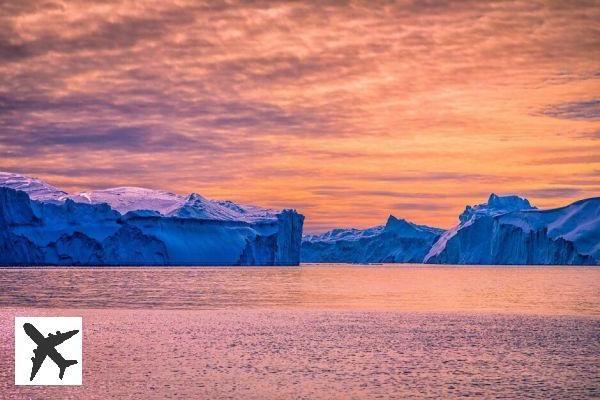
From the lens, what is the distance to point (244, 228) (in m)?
157

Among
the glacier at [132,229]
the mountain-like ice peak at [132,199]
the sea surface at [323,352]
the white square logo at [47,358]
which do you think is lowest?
the sea surface at [323,352]

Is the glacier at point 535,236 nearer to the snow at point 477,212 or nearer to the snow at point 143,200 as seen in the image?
the snow at point 477,212

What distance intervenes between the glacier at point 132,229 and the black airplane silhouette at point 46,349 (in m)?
104

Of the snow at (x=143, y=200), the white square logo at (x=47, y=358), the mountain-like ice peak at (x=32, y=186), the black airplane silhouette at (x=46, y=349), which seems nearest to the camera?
the white square logo at (x=47, y=358)

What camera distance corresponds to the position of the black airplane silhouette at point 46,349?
17875 millimetres

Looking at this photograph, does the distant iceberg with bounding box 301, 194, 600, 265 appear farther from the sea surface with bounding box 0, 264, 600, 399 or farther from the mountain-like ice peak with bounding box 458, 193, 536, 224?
the sea surface with bounding box 0, 264, 600, 399

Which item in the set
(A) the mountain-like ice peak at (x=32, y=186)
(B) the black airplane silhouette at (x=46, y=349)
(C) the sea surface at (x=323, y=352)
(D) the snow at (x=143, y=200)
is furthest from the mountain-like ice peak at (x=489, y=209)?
(B) the black airplane silhouette at (x=46, y=349)

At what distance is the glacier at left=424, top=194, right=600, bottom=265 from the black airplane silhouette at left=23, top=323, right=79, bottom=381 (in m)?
145

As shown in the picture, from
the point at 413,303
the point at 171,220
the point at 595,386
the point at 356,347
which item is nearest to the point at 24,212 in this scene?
the point at 171,220

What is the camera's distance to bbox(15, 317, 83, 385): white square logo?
17427 millimetres

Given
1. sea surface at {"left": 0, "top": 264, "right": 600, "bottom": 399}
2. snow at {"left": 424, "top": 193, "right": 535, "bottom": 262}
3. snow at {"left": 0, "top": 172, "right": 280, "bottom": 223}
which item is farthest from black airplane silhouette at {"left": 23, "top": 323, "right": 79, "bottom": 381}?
snow at {"left": 424, "top": 193, "right": 535, "bottom": 262}

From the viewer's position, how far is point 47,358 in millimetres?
18438

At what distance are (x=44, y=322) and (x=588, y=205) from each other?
14782cm

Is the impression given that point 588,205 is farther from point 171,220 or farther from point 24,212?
point 24,212
